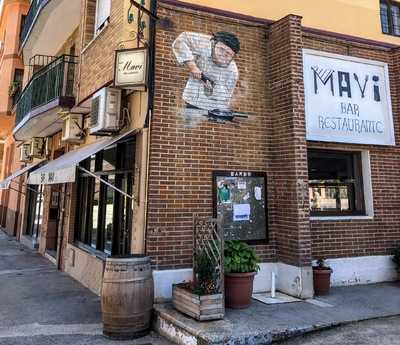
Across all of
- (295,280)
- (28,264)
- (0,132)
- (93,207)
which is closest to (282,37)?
(295,280)

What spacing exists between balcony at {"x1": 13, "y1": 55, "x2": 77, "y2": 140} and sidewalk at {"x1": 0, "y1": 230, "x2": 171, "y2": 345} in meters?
4.28

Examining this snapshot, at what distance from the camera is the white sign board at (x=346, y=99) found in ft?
24.6

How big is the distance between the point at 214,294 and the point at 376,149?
5.13m

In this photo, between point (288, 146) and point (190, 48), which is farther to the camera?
point (288, 146)

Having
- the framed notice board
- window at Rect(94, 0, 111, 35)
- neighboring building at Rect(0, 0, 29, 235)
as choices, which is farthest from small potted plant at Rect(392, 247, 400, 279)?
neighboring building at Rect(0, 0, 29, 235)

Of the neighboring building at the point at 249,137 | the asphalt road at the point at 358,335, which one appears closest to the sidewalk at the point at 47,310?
the neighboring building at the point at 249,137

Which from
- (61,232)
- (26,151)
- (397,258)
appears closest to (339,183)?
(397,258)

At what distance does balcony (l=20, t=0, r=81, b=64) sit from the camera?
9.95 m

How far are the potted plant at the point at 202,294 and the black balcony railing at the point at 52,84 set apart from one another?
20.2 feet

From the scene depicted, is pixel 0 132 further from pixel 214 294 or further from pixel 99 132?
pixel 214 294

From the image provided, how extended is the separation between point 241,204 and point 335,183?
237 centimetres

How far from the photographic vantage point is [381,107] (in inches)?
322

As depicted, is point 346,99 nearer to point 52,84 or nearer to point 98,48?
point 98,48

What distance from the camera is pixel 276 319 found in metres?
5.15
